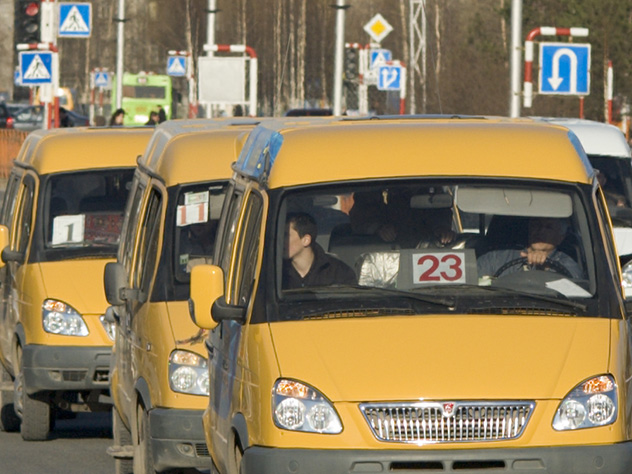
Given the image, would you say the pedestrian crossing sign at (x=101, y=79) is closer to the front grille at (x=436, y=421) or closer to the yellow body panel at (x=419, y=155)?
the yellow body panel at (x=419, y=155)

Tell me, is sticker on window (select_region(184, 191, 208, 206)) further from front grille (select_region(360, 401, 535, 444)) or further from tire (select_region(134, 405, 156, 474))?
front grille (select_region(360, 401, 535, 444))

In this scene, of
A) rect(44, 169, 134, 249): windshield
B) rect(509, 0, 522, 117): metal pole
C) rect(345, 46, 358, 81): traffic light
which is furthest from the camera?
rect(345, 46, 358, 81): traffic light

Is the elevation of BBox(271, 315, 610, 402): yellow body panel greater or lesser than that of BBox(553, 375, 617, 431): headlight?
greater

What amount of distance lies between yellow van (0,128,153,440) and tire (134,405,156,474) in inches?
92.4

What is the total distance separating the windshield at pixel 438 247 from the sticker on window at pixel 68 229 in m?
5.16

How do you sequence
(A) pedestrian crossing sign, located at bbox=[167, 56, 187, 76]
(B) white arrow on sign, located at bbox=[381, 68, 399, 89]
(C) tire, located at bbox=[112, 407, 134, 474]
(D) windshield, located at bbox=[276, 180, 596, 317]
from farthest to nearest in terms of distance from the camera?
(A) pedestrian crossing sign, located at bbox=[167, 56, 187, 76]
(B) white arrow on sign, located at bbox=[381, 68, 399, 89]
(C) tire, located at bbox=[112, 407, 134, 474]
(D) windshield, located at bbox=[276, 180, 596, 317]

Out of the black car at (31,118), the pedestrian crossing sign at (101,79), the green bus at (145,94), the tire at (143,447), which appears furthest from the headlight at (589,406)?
the green bus at (145,94)

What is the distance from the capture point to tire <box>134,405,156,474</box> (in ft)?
28.5

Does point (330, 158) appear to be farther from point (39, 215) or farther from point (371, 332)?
point (39, 215)

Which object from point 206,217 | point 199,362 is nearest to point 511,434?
point 199,362

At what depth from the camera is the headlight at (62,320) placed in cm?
1153

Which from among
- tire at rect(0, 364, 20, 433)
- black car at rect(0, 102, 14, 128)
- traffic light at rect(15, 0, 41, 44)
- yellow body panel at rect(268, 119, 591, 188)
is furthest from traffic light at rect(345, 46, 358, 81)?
black car at rect(0, 102, 14, 128)

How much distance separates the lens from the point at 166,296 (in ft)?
29.5

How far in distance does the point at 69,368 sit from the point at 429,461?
5.52m
